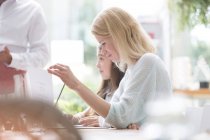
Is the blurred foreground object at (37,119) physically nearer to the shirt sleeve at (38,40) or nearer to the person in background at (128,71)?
the person in background at (128,71)

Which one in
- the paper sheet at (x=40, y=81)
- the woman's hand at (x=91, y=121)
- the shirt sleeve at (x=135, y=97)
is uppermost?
the paper sheet at (x=40, y=81)

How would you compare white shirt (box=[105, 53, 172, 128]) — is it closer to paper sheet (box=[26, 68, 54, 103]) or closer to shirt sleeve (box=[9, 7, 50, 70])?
paper sheet (box=[26, 68, 54, 103])

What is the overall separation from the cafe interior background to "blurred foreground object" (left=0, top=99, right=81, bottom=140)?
403 centimetres

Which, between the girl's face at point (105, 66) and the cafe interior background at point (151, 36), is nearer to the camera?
the girl's face at point (105, 66)

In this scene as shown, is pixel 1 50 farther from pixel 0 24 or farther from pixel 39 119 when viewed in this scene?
pixel 39 119

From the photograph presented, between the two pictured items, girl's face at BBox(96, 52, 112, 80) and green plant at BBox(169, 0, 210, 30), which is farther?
green plant at BBox(169, 0, 210, 30)

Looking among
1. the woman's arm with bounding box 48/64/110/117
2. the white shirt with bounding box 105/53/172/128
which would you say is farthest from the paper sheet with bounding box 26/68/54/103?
the white shirt with bounding box 105/53/172/128

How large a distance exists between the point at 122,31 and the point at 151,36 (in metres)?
Answer: 3.54

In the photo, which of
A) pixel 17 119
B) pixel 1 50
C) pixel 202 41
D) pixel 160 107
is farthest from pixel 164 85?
pixel 202 41

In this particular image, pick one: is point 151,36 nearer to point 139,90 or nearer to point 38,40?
point 38,40

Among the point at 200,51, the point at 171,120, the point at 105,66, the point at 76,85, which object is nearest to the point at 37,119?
the point at 171,120

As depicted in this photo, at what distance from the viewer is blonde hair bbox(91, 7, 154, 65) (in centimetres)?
211

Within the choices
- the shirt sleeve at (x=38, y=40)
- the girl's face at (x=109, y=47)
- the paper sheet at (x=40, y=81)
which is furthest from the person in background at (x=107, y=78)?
the paper sheet at (x=40, y=81)

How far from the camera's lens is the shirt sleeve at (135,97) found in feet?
6.66
